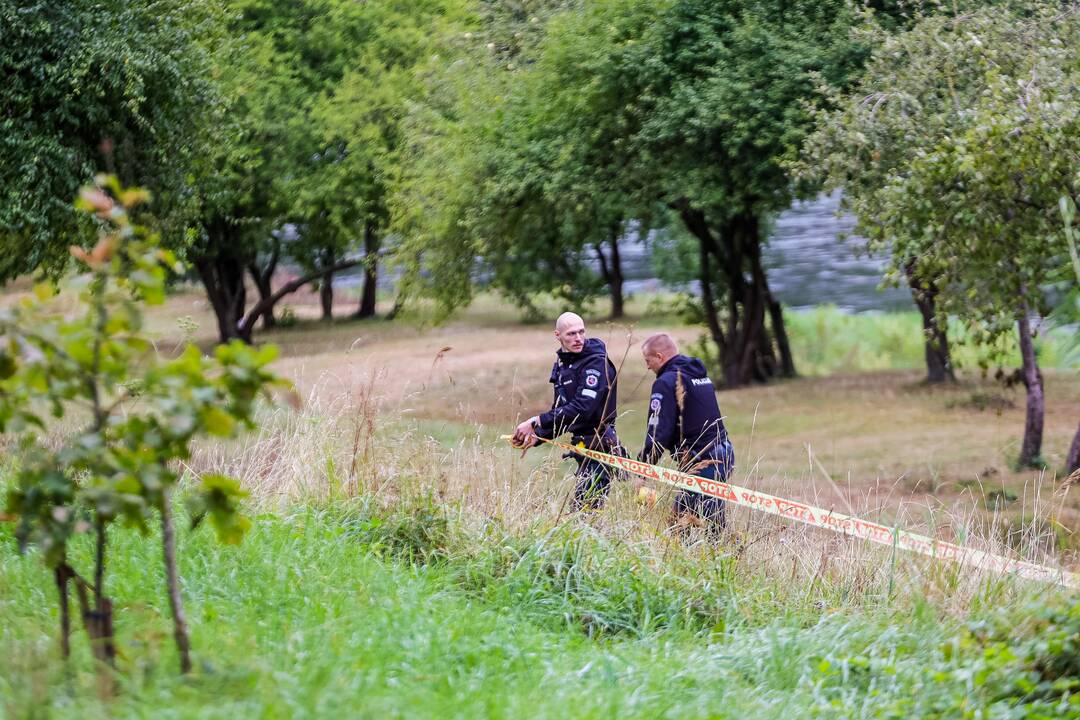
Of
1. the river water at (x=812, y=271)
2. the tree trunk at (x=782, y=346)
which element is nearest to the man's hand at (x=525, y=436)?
the tree trunk at (x=782, y=346)

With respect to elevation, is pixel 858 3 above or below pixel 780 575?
above

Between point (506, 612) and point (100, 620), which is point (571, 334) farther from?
point (100, 620)

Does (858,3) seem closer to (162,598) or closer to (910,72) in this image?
(910,72)

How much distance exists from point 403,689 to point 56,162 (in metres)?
13.3

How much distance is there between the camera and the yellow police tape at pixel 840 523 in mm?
6285

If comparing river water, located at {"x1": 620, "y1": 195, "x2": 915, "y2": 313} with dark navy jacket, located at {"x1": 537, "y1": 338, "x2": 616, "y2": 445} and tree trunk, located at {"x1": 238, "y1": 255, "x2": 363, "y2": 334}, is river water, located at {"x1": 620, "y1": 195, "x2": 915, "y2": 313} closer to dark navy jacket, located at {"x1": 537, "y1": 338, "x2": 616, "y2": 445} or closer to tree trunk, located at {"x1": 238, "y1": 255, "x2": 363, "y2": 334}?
tree trunk, located at {"x1": 238, "y1": 255, "x2": 363, "y2": 334}

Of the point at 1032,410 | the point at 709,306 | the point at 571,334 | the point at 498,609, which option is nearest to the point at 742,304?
the point at 709,306

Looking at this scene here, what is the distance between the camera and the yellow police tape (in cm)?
629

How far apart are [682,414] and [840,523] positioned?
1.56 meters

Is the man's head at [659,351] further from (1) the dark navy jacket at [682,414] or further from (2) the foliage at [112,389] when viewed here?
(2) the foliage at [112,389]

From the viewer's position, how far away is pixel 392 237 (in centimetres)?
2845

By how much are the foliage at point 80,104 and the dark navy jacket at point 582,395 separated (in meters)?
8.35

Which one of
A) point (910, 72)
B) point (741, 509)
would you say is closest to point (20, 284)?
point (910, 72)

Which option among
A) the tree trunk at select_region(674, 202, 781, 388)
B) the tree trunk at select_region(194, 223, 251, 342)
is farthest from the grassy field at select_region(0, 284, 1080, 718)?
the tree trunk at select_region(194, 223, 251, 342)
